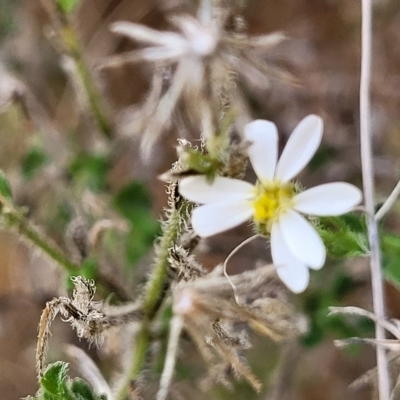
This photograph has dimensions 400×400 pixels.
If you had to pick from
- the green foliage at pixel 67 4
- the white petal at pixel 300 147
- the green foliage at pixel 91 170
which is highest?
the green foliage at pixel 91 170

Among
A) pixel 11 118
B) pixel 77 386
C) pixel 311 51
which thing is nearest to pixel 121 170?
pixel 11 118

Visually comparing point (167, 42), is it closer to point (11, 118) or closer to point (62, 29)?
point (62, 29)

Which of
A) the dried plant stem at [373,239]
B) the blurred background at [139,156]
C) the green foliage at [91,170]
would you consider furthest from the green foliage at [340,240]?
the green foliage at [91,170]

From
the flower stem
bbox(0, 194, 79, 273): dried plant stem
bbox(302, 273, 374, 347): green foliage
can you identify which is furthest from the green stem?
bbox(302, 273, 374, 347): green foliage

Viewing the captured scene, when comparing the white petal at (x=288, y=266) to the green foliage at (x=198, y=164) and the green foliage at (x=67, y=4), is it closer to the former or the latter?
the green foliage at (x=198, y=164)

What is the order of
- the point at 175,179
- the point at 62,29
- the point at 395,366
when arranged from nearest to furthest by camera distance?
the point at 175,179 → the point at 395,366 → the point at 62,29

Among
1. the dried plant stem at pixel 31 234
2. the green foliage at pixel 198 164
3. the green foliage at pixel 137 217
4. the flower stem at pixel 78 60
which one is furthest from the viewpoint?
the green foliage at pixel 137 217

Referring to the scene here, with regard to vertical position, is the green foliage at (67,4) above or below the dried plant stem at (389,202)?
above
